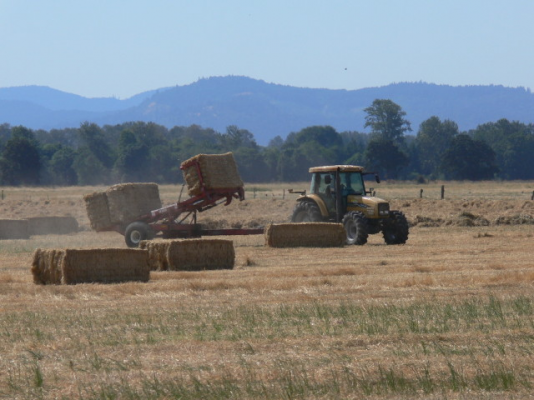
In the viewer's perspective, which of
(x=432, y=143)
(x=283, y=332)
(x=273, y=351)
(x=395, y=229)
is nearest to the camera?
(x=273, y=351)

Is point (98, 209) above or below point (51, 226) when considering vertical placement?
above

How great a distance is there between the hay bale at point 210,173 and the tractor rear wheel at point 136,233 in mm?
1596

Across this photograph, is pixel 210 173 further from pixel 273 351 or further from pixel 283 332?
pixel 273 351

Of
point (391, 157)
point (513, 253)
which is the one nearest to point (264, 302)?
point (513, 253)

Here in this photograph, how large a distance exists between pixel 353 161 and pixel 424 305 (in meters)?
93.0

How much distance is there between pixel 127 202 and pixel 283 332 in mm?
16378

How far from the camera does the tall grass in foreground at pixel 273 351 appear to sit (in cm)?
783

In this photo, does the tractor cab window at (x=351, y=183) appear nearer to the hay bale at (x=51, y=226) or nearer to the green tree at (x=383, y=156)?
the hay bale at (x=51, y=226)

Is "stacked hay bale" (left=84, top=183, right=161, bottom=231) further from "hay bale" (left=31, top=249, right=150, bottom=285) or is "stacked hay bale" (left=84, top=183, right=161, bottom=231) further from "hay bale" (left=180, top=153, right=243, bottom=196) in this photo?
"hay bale" (left=31, top=249, right=150, bottom=285)

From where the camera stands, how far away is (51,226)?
3462 cm

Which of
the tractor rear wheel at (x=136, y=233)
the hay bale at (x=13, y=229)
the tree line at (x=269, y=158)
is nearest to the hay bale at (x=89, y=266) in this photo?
the tractor rear wheel at (x=136, y=233)

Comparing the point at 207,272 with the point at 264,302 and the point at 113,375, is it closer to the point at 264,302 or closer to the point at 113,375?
the point at 264,302

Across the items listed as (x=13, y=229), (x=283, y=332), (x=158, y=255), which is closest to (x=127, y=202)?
(x=13, y=229)

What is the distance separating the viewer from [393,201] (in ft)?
138
